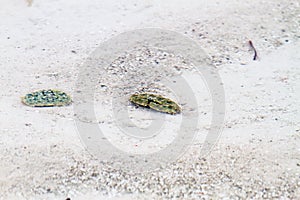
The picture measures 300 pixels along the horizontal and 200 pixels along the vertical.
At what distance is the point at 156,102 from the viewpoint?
12.3 feet

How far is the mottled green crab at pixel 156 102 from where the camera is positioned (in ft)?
12.1

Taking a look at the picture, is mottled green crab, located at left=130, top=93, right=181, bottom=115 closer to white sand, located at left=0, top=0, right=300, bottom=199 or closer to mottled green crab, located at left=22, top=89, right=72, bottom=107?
white sand, located at left=0, top=0, right=300, bottom=199

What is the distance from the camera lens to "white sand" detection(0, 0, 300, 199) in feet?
9.32

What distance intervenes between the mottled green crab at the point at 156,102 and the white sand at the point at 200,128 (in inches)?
17.9

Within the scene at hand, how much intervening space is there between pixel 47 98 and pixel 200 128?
128cm

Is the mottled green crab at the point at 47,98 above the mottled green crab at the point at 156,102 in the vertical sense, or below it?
below

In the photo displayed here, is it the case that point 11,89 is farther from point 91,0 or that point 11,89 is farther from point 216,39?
point 216,39

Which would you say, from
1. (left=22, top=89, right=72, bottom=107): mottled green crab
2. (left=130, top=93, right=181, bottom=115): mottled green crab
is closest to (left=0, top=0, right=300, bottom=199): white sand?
(left=22, top=89, right=72, bottom=107): mottled green crab

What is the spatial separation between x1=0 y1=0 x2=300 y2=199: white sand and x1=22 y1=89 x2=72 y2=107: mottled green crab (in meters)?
0.08

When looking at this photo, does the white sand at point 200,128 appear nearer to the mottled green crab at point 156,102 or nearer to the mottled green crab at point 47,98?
the mottled green crab at point 47,98

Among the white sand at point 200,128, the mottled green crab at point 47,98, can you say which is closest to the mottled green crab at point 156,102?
the white sand at point 200,128

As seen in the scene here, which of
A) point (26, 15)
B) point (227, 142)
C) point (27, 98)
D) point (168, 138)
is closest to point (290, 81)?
point (227, 142)

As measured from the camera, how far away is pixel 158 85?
13.3 ft

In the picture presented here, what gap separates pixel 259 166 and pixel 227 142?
33 cm
